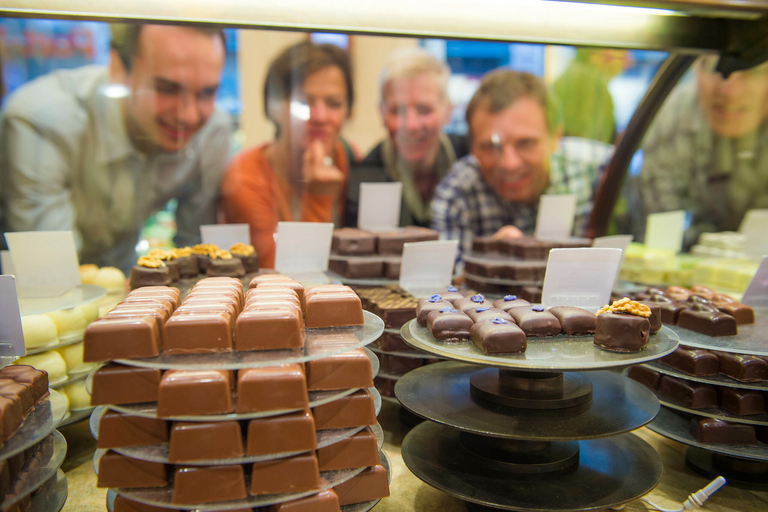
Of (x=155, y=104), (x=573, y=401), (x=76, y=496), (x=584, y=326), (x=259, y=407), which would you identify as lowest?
(x=76, y=496)

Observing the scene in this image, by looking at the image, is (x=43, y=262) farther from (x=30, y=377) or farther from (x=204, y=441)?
(x=204, y=441)

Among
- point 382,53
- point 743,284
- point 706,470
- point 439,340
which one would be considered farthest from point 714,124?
point 439,340

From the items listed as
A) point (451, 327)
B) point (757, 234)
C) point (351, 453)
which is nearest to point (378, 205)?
point (451, 327)

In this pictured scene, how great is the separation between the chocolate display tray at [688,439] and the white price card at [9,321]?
2943 millimetres

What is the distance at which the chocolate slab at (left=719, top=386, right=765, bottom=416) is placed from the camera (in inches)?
105

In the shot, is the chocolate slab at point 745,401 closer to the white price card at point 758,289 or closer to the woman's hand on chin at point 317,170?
the white price card at point 758,289

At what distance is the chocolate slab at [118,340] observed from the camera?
6.06 ft

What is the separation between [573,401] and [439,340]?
654 millimetres

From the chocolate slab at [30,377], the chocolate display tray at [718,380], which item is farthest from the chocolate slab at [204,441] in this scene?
the chocolate display tray at [718,380]

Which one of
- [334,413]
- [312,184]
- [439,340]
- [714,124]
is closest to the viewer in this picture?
[334,413]

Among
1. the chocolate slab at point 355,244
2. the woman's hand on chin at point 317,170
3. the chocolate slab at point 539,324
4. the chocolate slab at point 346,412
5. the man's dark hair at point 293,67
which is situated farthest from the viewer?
the woman's hand on chin at point 317,170

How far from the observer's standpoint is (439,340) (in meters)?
2.27

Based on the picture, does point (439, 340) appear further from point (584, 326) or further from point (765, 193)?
point (765, 193)

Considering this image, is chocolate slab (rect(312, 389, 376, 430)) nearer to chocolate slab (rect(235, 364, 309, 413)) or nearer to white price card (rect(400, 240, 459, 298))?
chocolate slab (rect(235, 364, 309, 413))
